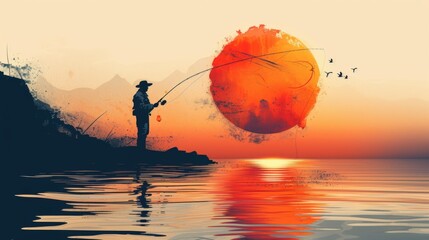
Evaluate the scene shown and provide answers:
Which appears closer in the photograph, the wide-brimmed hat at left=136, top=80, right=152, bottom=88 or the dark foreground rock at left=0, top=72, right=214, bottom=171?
the wide-brimmed hat at left=136, top=80, right=152, bottom=88

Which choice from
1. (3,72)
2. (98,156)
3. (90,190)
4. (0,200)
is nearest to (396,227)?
(0,200)

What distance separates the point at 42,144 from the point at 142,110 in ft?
111

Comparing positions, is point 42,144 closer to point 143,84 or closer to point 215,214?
point 143,84

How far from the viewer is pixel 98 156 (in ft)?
300

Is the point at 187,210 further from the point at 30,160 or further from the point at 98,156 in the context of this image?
the point at 98,156

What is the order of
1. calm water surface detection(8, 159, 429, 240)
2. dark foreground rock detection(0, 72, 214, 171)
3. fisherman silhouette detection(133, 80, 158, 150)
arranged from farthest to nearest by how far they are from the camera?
dark foreground rock detection(0, 72, 214, 171) < fisherman silhouette detection(133, 80, 158, 150) < calm water surface detection(8, 159, 429, 240)

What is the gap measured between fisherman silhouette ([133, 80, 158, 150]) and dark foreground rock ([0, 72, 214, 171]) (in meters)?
13.8

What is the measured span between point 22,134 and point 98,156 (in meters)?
16.2

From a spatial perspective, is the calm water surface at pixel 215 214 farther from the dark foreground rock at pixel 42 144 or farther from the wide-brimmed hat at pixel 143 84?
the dark foreground rock at pixel 42 144

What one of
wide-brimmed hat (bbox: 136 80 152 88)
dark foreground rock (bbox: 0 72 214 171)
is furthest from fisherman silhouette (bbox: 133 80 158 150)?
dark foreground rock (bbox: 0 72 214 171)

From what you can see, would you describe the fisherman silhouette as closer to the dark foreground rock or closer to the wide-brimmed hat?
the wide-brimmed hat

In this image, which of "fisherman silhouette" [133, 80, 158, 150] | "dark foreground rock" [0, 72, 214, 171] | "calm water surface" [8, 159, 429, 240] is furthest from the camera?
"dark foreground rock" [0, 72, 214, 171]

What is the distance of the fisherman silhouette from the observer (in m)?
48.1

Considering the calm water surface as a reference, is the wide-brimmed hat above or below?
above
